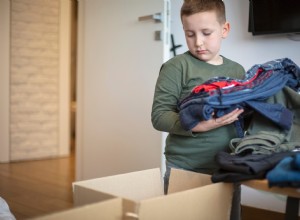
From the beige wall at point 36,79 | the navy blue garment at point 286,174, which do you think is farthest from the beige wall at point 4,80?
the navy blue garment at point 286,174

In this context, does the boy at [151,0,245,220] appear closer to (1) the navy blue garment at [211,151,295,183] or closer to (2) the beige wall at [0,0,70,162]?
(1) the navy blue garment at [211,151,295,183]

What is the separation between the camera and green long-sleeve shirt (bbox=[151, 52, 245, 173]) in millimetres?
1052

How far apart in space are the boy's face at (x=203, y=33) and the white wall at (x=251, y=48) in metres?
1.16

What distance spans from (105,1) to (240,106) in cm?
199

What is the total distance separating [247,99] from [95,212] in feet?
1.40

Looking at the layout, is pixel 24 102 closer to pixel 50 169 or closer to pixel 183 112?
pixel 50 169

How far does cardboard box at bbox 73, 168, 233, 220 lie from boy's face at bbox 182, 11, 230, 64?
34 cm

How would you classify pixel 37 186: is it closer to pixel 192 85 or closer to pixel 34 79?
pixel 34 79

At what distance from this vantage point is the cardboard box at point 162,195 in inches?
27.6

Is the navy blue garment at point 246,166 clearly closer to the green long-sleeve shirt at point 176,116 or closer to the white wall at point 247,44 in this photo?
the green long-sleeve shirt at point 176,116

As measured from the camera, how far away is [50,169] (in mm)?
3793

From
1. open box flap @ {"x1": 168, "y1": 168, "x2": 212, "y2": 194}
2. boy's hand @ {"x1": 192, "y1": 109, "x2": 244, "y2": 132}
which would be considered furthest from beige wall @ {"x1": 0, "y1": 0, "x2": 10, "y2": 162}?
boy's hand @ {"x1": 192, "y1": 109, "x2": 244, "y2": 132}

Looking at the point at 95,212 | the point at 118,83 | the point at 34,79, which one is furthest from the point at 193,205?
the point at 34,79

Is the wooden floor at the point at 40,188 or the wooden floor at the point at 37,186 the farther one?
the wooden floor at the point at 37,186
